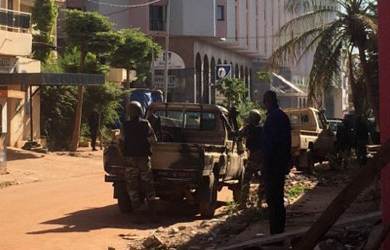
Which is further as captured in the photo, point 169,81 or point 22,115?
point 169,81

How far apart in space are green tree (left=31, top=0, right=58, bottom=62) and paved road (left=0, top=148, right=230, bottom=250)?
1518 cm

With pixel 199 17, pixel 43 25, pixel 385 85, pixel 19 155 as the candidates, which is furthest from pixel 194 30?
pixel 385 85

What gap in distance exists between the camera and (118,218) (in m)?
10.7

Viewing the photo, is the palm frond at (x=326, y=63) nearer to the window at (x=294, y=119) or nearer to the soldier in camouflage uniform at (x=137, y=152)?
the window at (x=294, y=119)

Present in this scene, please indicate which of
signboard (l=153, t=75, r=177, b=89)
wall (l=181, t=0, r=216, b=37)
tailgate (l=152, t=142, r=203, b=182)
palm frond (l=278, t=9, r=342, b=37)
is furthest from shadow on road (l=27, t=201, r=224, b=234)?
wall (l=181, t=0, r=216, b=37)

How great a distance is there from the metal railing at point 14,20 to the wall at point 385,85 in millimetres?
20999

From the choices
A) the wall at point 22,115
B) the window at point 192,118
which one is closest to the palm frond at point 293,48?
the window at point 192,118

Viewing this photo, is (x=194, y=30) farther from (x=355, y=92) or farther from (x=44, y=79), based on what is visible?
(x=355, y=92)

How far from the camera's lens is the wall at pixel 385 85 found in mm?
5578

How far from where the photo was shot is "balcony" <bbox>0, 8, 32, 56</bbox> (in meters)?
24.4

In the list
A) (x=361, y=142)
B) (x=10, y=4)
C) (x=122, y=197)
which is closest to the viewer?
(x=122, y=197)

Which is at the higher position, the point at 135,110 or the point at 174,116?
the point at 135,110

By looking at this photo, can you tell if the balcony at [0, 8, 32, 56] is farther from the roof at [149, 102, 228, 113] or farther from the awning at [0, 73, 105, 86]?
the roof at [149, 102, 228, 113]

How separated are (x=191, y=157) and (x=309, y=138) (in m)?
8.13
